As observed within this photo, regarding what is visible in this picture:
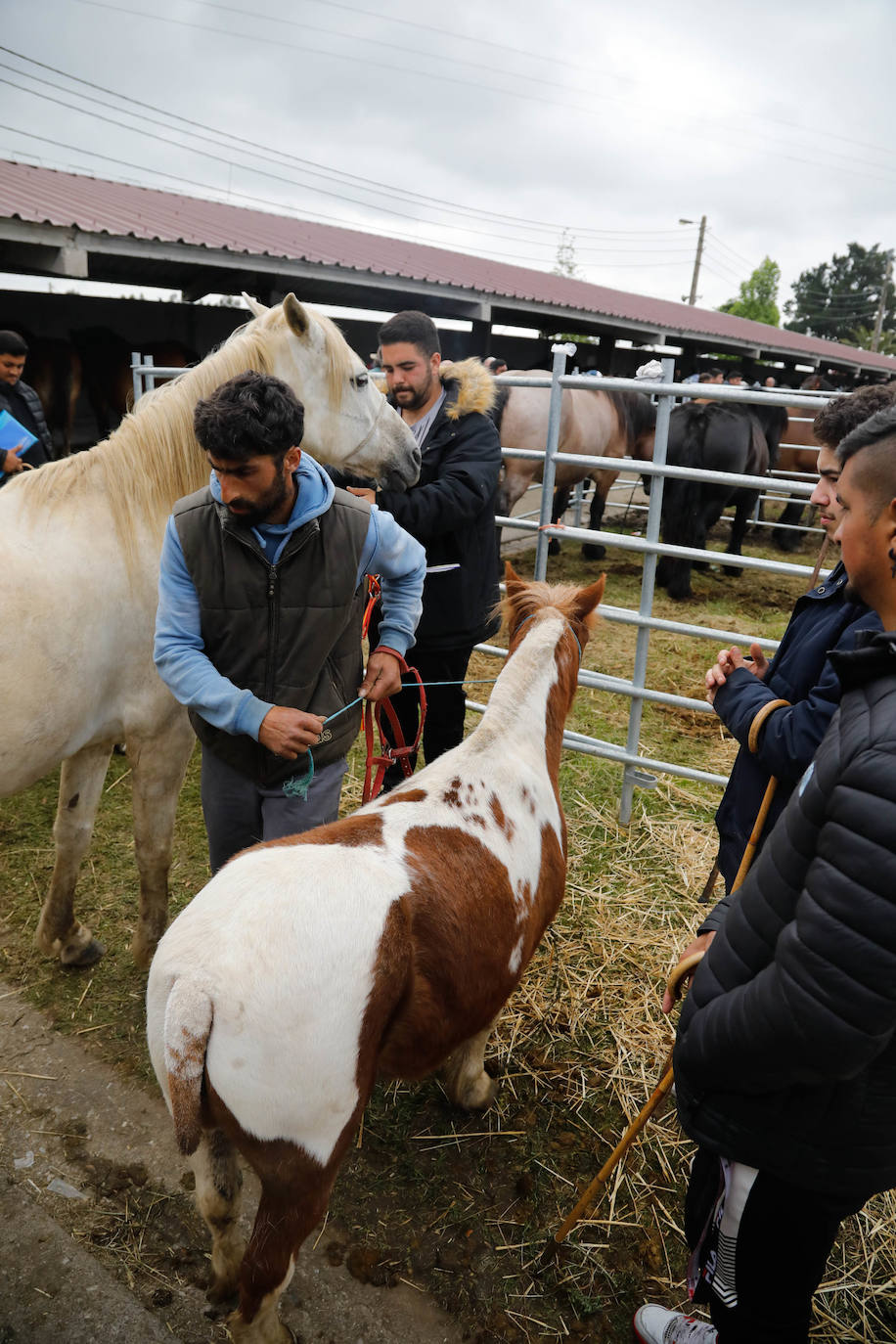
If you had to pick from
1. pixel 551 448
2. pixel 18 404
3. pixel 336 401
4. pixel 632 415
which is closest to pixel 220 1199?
pixel 336 401

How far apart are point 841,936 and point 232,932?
990 millimetres

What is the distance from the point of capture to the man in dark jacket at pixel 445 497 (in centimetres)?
299

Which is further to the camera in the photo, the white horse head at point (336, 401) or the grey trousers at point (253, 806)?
the white horse head at point (336, 401)

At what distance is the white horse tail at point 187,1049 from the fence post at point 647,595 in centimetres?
266

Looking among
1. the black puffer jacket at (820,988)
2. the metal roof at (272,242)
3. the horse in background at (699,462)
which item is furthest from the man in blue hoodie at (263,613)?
the horse in background at (699,462)

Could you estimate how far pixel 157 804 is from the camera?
107 inches

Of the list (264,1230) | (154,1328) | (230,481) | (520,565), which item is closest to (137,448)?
(230,481)

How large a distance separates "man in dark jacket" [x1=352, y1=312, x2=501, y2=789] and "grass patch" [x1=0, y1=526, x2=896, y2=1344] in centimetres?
117

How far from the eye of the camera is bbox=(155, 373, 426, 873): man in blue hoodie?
183 centimetres

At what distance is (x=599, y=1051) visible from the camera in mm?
2625

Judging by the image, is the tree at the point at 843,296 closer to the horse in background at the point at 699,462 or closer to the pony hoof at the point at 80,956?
the horse in background at the point at 699,462

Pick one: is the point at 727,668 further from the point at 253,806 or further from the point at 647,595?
the point at 647,595

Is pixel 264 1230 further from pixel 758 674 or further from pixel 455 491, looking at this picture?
pixel 455 491

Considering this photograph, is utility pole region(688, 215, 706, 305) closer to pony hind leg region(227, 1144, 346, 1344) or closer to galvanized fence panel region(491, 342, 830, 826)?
galvanized fence panel region(491, 342, 830, 826)
